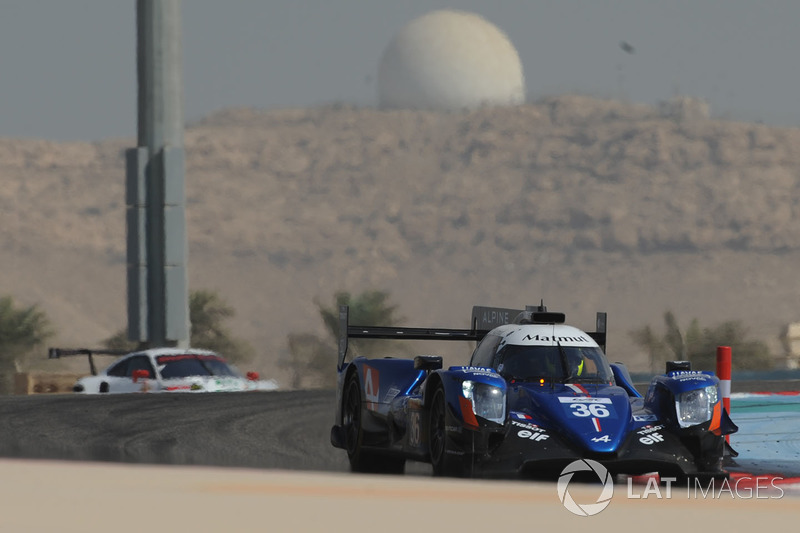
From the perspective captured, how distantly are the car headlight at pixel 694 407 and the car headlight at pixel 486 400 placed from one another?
1380 millimetres

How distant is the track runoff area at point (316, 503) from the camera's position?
7488 millimetres

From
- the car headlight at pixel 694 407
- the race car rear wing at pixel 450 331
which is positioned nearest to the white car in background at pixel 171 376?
the race car rear wing at pixel 450 331

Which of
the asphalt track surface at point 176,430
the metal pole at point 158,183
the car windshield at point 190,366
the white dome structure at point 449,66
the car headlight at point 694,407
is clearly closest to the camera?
the car headlight at point 694,407

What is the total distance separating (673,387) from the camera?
11562 mm

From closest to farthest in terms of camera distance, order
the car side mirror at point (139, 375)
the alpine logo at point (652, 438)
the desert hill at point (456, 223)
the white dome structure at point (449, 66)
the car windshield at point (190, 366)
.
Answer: the alpine logo at point (652, 438) < the car side mirror at point (139, 375) < the car windshield at point (190, 366) < the desert hill at point (456, 223) < the white dome structure at point (449, 66)

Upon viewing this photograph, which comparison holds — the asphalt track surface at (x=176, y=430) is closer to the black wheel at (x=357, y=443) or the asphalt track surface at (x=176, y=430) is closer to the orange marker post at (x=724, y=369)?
the black wheel at (x=357, y=443)

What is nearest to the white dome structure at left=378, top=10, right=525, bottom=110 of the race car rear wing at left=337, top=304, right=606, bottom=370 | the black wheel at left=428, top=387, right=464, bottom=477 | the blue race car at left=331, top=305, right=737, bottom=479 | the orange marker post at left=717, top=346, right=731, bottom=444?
the race car rear wing at left=337, top=304, right=606, bottom=370

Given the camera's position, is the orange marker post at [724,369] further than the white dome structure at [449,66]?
No

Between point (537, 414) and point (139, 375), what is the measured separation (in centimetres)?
1208

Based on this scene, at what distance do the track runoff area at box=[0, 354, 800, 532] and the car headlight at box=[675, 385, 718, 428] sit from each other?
77cm

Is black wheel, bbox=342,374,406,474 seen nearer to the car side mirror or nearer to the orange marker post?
the orange marker post

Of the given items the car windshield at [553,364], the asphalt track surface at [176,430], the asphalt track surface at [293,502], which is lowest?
the asphalt track surface at [176,430]

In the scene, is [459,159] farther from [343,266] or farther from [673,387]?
[673,387]

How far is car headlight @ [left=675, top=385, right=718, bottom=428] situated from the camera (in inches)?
449
